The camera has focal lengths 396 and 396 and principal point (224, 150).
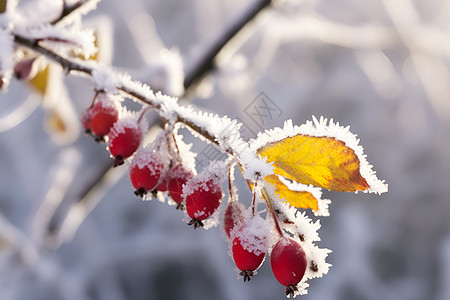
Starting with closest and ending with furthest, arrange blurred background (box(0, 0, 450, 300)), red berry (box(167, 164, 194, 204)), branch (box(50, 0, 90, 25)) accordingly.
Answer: red berry (box(167, 164, 194, 204)), branch (box(50, 0, 90, 25)), blurred background (box(0, 0, 450, 300))

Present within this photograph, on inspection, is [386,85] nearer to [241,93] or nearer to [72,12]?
[241,93]

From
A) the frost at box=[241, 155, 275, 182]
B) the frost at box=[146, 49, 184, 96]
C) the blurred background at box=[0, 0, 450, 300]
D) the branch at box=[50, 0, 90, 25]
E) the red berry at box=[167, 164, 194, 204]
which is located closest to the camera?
the frost at box=[241, 155, 275, 182]

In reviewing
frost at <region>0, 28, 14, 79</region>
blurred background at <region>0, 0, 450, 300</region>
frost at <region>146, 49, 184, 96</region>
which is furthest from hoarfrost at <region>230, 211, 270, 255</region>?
blurred background at <region>0, 0, 450, 300</region>

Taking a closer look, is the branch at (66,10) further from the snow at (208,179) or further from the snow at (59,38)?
the snow at (208,179)

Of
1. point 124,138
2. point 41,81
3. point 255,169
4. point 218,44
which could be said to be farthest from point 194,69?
point 255,169

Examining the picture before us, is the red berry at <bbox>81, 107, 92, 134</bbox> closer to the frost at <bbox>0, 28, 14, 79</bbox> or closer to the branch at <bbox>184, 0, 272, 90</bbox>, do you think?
the frost at <bbox>0, 28, 14, 79</bbox>

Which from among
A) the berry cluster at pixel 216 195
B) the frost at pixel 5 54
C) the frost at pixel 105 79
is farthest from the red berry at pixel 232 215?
the frost at pixel 5 54
